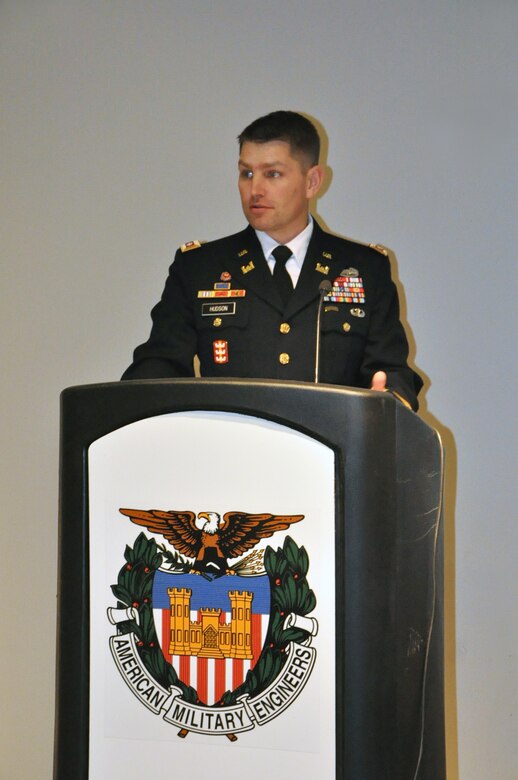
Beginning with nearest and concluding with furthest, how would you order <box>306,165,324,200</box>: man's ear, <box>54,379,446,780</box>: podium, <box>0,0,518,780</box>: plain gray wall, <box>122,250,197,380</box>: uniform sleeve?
<box>54,379,446,780</box>: podium
<box>122,250,197,380</box>: uniform sleeve
<box>306,165,324,200</box>: man's ear
<box>0,0,518,780</box>: plain gray wall

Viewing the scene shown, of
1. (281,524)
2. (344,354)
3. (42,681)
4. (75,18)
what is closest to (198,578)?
(281,524)

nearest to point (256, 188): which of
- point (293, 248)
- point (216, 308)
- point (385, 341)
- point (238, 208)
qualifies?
point (293, 248)

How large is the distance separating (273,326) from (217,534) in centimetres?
73

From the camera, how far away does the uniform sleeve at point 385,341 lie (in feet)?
5.52

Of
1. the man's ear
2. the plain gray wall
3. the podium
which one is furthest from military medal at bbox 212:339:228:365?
the plain gray wall

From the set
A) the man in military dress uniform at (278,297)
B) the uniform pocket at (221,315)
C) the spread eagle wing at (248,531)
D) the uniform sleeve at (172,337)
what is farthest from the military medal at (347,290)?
the spread eagle wing at (248,531)

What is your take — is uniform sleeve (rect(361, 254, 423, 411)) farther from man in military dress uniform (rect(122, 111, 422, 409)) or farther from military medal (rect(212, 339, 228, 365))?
military medal (rect(212, 339, 228, 365))

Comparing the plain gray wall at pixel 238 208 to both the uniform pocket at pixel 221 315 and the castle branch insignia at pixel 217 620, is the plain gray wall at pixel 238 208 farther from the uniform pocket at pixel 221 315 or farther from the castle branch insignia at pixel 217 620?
the castle branch insignia at pixel 217 620

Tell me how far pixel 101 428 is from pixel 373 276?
826 mm

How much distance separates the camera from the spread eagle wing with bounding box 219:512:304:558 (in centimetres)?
106

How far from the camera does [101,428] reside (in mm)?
1119

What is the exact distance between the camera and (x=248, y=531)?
41.9 inches

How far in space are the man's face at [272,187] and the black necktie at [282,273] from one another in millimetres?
38

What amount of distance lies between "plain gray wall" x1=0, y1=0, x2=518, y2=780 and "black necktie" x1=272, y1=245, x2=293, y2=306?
2.70 ft
